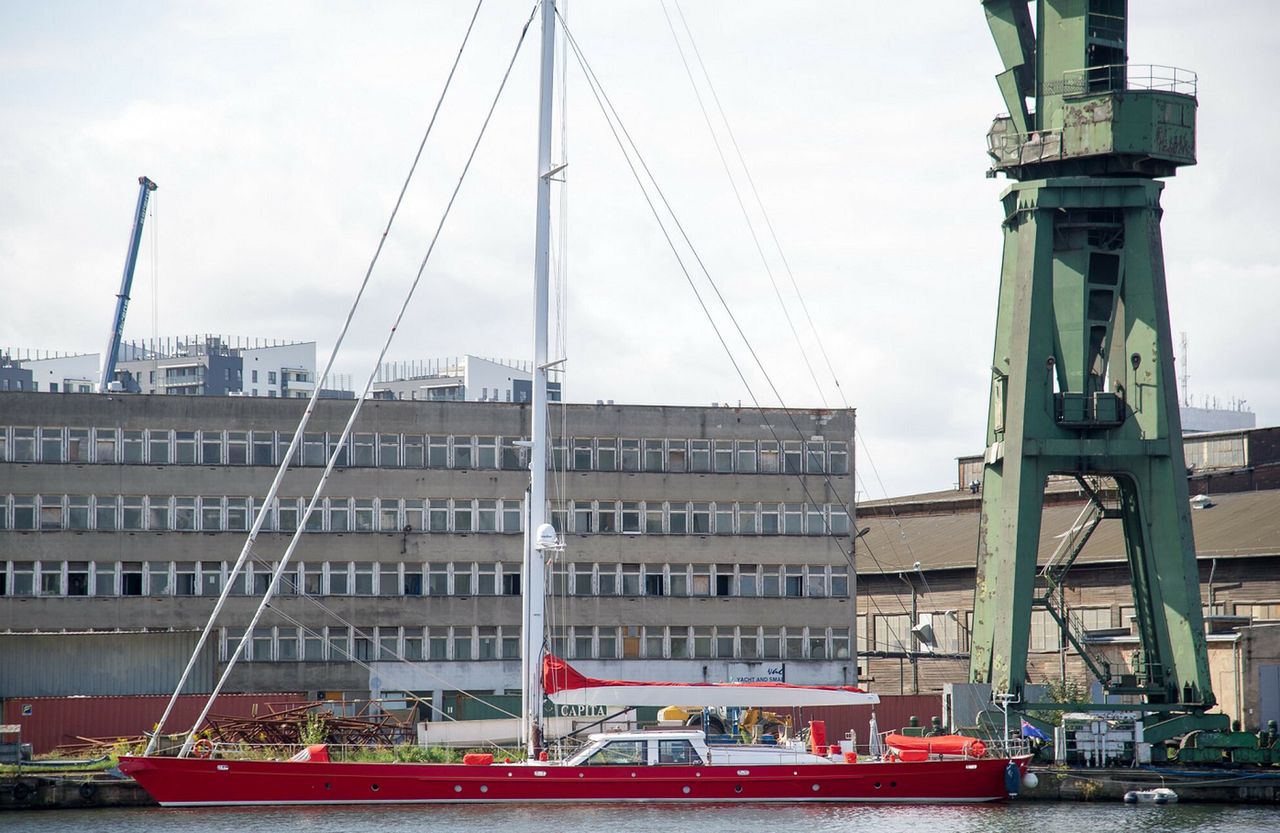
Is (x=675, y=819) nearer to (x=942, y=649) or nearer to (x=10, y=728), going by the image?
(x=10, y=728)

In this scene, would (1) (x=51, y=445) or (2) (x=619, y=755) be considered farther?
(1) (x=51, y=445)

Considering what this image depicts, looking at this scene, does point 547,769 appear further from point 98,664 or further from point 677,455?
point 677,455

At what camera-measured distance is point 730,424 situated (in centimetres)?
7206

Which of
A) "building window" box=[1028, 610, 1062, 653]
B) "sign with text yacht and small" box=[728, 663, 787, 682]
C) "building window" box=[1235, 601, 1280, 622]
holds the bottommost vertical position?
"sign with text yacht and small" box=[728, 663, 787, 682]

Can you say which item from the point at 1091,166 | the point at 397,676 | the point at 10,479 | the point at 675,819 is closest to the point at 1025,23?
the point at 1091,166

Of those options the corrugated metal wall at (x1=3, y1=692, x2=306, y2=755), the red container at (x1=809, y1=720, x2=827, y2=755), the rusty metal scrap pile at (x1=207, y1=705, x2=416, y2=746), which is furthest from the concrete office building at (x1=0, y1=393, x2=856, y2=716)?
the red container at (x1=809, y1=720, x2=827, y2=755)

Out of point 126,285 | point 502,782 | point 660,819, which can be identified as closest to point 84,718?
point 502,782

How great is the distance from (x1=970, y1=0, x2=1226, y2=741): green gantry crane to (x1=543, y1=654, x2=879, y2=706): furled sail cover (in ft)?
26.8

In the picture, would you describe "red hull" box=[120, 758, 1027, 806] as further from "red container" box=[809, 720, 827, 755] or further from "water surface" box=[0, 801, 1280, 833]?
"red container" box=[809, 720, 827, 755]

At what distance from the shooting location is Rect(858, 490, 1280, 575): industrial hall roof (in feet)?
256

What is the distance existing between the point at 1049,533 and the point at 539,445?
47066 millimetres

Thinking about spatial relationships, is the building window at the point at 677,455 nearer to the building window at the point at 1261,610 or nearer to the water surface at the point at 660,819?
the building window at the point at 1261,610

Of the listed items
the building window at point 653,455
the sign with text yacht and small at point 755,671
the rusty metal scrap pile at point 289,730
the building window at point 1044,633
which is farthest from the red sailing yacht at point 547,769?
the building window at point 1044,633

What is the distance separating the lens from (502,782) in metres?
45.2
